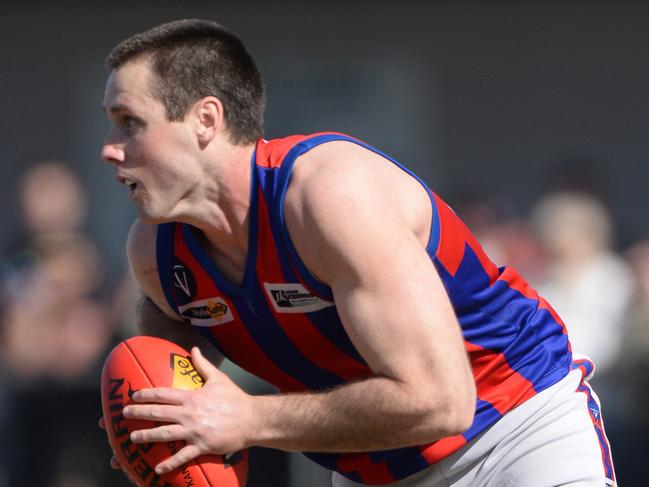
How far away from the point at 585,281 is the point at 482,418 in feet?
10.4

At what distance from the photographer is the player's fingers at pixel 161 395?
341cm

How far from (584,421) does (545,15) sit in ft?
24.7

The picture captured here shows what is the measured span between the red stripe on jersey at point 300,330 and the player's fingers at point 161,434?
0.51 m

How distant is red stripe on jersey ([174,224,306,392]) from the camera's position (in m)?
3.84

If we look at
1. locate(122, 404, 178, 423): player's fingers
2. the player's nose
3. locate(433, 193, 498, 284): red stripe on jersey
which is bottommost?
locate(122, 404, 178, 423): player's fingers

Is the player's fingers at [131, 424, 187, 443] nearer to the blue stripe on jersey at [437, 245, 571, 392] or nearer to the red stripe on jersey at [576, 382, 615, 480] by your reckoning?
the blue stripe on jersey at [437, 245, 571, 392]

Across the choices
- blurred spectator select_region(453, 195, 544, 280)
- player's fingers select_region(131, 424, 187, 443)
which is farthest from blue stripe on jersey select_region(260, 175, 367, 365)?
blurred spectator select_region(453, 195, 544, 280)

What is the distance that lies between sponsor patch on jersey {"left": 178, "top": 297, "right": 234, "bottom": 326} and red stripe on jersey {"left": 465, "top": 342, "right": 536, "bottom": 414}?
794 millimetres

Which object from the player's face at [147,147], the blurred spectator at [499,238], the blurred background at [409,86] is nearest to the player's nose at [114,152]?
the player's face at [147,147]

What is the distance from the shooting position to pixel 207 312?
153 inches

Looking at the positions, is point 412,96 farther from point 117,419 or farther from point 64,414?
point 117,419

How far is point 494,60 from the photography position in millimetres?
10781

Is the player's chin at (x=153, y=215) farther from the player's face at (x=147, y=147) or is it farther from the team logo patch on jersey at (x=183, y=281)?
the team logo patch on jersey at (x=183, y=281)

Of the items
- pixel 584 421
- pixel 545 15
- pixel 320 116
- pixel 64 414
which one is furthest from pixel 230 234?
pixel 545 15
